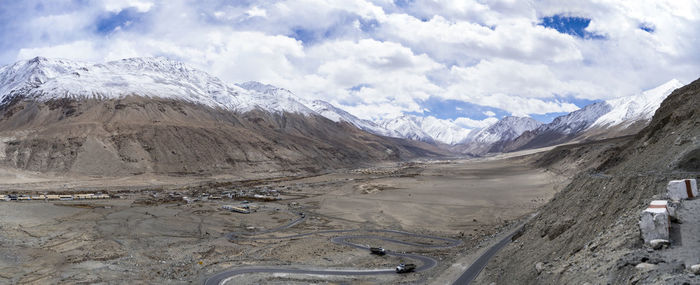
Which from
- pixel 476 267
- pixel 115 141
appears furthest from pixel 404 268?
pixel 115 141

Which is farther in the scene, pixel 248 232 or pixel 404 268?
pixel 248 232

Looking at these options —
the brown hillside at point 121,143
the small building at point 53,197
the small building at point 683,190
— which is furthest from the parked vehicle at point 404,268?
the brown hillside at point 121,143

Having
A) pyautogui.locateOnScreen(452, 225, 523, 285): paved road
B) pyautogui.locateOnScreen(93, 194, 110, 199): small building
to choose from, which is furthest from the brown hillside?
pyautogui.locateOnScreen(452, 225, 523, 285): paved road

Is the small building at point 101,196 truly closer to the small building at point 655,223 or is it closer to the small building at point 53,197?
the small building at point 53,197

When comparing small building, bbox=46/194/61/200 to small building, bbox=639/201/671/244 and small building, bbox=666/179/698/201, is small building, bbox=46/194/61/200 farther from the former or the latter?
small building, bbox=666/179/698/201

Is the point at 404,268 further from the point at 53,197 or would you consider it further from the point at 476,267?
the point at 53,197

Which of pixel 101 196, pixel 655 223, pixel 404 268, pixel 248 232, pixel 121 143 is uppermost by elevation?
pixel 121 143
